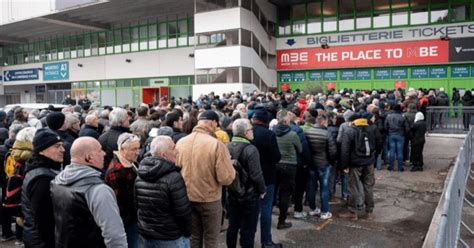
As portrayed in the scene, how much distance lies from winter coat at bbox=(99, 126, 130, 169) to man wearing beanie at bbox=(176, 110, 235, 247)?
150cm

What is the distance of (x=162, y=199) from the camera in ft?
11.7

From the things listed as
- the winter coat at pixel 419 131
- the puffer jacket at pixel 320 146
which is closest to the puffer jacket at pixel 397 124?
the winter coat at pixel 419 131

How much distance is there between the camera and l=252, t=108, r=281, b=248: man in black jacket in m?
5.48

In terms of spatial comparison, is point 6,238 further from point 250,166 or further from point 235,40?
point 235,40

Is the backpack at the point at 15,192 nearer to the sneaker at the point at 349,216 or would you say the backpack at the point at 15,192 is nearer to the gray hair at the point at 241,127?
the gray hair at the point at 241,127

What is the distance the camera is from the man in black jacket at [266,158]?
5.48 m

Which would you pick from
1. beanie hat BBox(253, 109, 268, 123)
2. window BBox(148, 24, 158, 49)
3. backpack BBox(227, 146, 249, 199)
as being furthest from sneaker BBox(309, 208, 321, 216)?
window BBox(148, 24, 158, 49)

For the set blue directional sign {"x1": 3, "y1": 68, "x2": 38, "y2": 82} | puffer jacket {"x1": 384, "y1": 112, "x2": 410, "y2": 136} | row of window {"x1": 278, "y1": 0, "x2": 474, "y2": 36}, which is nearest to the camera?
puffer jacket {"x1": 384, "y1": 112, "x2": 410, "y2": 136}

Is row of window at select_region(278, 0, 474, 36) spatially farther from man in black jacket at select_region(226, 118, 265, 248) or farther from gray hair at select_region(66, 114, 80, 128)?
gray hair at select_region(66, 114, 80, 128)

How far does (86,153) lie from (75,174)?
0.18 metres

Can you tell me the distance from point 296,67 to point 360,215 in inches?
728

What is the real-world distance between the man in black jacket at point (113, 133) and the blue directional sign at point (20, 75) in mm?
33454

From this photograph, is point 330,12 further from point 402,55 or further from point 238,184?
point 238,184

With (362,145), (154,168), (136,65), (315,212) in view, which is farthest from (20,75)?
(154,168)
